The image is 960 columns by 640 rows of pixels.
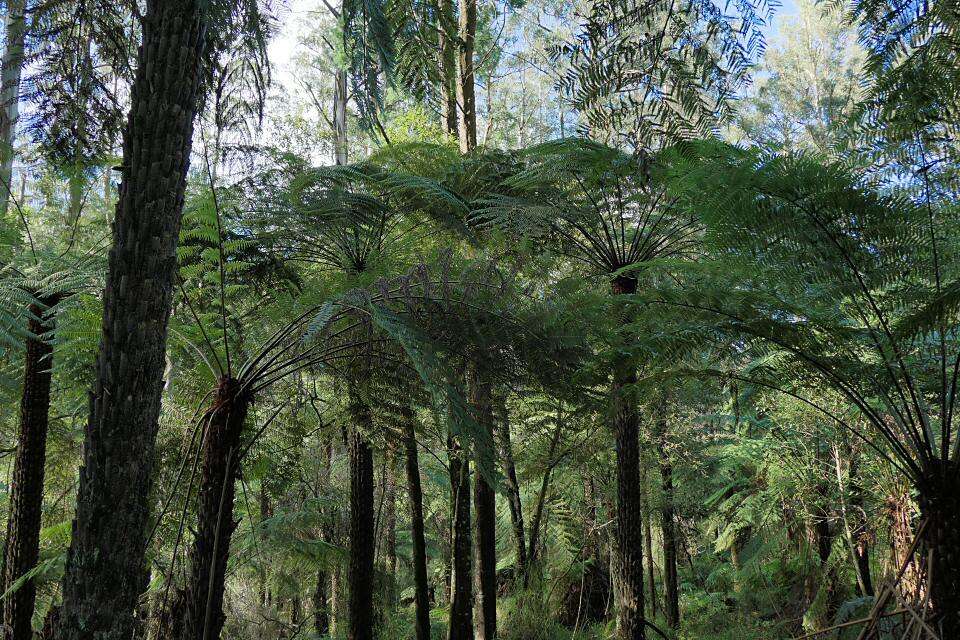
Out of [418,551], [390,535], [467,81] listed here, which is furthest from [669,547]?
[467,81]

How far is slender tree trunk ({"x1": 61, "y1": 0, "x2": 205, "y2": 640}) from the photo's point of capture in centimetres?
245

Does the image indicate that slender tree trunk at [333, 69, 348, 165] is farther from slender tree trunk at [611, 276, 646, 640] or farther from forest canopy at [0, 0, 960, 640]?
slender tree trunk at [611, 276, 646, 640]

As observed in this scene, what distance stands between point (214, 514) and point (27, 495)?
2653mm

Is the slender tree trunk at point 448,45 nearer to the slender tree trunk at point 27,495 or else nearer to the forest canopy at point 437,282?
the forest canopy at point 437,282

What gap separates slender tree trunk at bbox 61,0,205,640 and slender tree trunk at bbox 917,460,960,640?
10.6 ft

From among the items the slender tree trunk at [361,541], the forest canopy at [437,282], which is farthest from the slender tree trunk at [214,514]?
the slender tree trunk at [361,541]

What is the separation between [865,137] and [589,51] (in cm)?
195

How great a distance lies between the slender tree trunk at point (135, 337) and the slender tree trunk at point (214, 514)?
0.58 meters

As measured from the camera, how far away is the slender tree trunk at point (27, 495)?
4.72 metres

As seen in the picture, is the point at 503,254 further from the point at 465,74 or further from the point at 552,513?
the point at 552,513


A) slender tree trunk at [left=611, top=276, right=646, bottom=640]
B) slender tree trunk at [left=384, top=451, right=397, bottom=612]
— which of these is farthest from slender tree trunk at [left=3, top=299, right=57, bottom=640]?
slender tree trunk at [left=384, top=451, right=397, bottom=612]

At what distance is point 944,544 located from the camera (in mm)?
2680

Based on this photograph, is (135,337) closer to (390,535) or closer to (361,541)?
(361,541)

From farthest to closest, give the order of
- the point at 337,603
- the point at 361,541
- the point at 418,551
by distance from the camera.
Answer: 1. the point at 337,603
2. the point at 418,551
3. the point at 361,541
